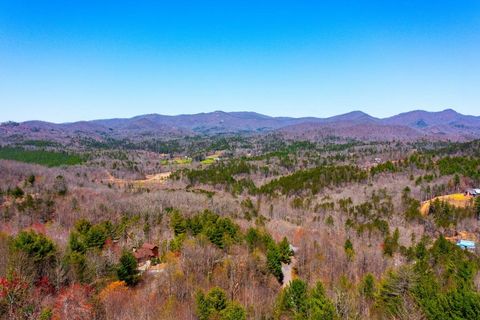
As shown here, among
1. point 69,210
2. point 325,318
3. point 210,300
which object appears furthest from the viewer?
point 69,210

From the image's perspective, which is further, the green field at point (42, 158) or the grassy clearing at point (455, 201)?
the green field at point (42, 158)

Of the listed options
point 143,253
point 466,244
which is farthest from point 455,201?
point 143,253

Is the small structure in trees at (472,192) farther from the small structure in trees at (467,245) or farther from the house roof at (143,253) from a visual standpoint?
the house roof at (143,253)

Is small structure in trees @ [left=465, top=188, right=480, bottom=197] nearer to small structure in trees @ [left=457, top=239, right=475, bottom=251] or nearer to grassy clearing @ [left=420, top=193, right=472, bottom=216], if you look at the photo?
grassy clearing @ [left=420, top=193, right=472, bottom=216]

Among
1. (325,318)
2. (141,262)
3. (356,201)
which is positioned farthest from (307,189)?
(325,318)

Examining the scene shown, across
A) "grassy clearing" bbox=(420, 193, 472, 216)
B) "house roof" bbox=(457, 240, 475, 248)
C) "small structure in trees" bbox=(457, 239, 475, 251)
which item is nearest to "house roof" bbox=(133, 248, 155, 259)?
"small structure in trees" bbox=(457, 239, 475, 251)

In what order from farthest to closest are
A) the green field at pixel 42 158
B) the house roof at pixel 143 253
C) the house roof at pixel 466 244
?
1. the green field at pixel 42 158
2. the house roof at pixel 466 244
3. the house roof at pixel 143 253

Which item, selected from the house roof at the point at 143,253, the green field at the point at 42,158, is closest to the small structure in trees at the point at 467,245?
the house roof at the point at 143,253

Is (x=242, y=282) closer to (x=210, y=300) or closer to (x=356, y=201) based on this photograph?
(x=210, y=300)

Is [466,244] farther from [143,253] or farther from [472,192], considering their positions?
[143,253]
